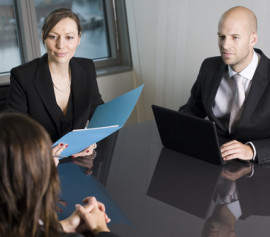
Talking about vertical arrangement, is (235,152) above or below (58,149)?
below

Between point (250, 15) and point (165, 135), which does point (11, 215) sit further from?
point (250, 15)

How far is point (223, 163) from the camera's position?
2158 mm

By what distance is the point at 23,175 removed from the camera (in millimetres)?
1090

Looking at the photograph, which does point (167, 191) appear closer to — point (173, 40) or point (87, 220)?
point (87, 220)

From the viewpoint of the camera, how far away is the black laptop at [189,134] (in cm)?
208

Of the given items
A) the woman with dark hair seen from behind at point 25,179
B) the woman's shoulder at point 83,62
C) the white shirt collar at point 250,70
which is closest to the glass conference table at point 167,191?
the woman with dark hair seen from behind at point 25,179

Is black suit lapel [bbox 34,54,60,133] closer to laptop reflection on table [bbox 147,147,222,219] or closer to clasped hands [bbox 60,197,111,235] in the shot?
laptop reflection on table [bbox 147,147,222,219]

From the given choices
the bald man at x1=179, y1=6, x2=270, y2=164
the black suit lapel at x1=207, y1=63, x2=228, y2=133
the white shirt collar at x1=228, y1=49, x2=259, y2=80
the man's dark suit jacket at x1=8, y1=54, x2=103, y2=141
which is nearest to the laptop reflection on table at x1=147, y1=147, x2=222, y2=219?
the bald man at x1=179, y1=6, x2=270, y2=164

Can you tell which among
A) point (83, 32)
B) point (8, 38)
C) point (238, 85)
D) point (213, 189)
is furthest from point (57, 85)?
point (83, 32)

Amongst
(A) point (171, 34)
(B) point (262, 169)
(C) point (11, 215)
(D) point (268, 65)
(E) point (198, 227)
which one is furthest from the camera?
(A) point (171, 34)

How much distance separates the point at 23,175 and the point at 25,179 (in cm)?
1

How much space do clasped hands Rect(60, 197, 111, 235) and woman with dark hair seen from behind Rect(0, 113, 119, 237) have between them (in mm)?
370

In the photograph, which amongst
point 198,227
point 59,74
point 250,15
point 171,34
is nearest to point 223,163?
point 198,227

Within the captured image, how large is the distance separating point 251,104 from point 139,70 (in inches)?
102
